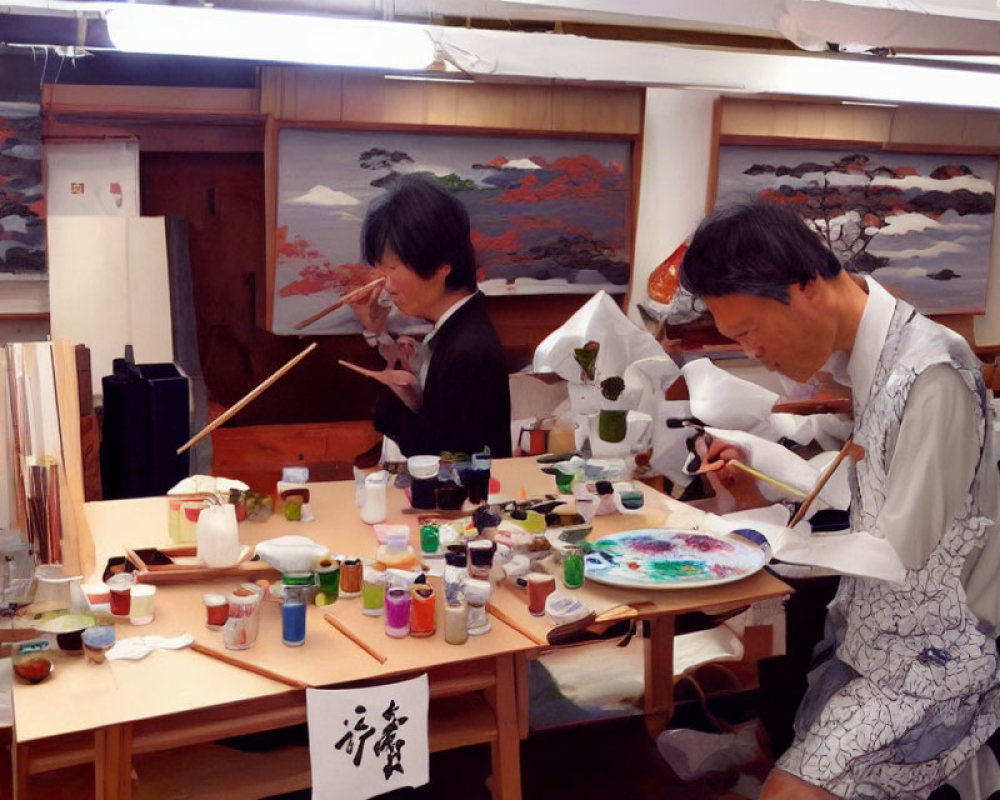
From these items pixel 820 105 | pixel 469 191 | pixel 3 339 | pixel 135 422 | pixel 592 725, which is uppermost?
pixel 820 105

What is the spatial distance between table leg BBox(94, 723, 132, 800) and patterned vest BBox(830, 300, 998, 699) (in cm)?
143

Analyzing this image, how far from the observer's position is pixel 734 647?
146 inches

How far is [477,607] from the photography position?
6.98 feet

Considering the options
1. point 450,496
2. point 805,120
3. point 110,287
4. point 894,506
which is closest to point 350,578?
point 450,496

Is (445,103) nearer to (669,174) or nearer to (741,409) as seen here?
(669,174)

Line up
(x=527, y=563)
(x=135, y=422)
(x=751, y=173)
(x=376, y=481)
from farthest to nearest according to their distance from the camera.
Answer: (x=751, y=173) < (x=135, y=422) < (x=376, y=481) < (x=527, y=563)

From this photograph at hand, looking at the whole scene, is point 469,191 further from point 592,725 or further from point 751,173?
point 592,725

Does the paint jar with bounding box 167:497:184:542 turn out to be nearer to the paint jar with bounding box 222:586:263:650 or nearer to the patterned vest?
the paint jar with bounding box 222:586:263:650

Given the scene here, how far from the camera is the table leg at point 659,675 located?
3.27 metres

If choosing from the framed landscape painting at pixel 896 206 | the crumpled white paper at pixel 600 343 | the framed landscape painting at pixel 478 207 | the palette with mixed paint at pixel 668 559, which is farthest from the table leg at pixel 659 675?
the framed landscape painting at pixel 896 206

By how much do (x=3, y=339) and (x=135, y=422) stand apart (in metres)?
0.72

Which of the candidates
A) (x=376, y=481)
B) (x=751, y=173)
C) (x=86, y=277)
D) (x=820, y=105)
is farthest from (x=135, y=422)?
(x=820, y=105)

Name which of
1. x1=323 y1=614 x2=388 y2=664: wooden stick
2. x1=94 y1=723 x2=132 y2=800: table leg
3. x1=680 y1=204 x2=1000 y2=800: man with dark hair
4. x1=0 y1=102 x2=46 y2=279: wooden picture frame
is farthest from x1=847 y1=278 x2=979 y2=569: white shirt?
x1=0 y1=102 x2=46 y2=279: wooden picture frame

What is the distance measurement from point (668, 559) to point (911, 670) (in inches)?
22.6
